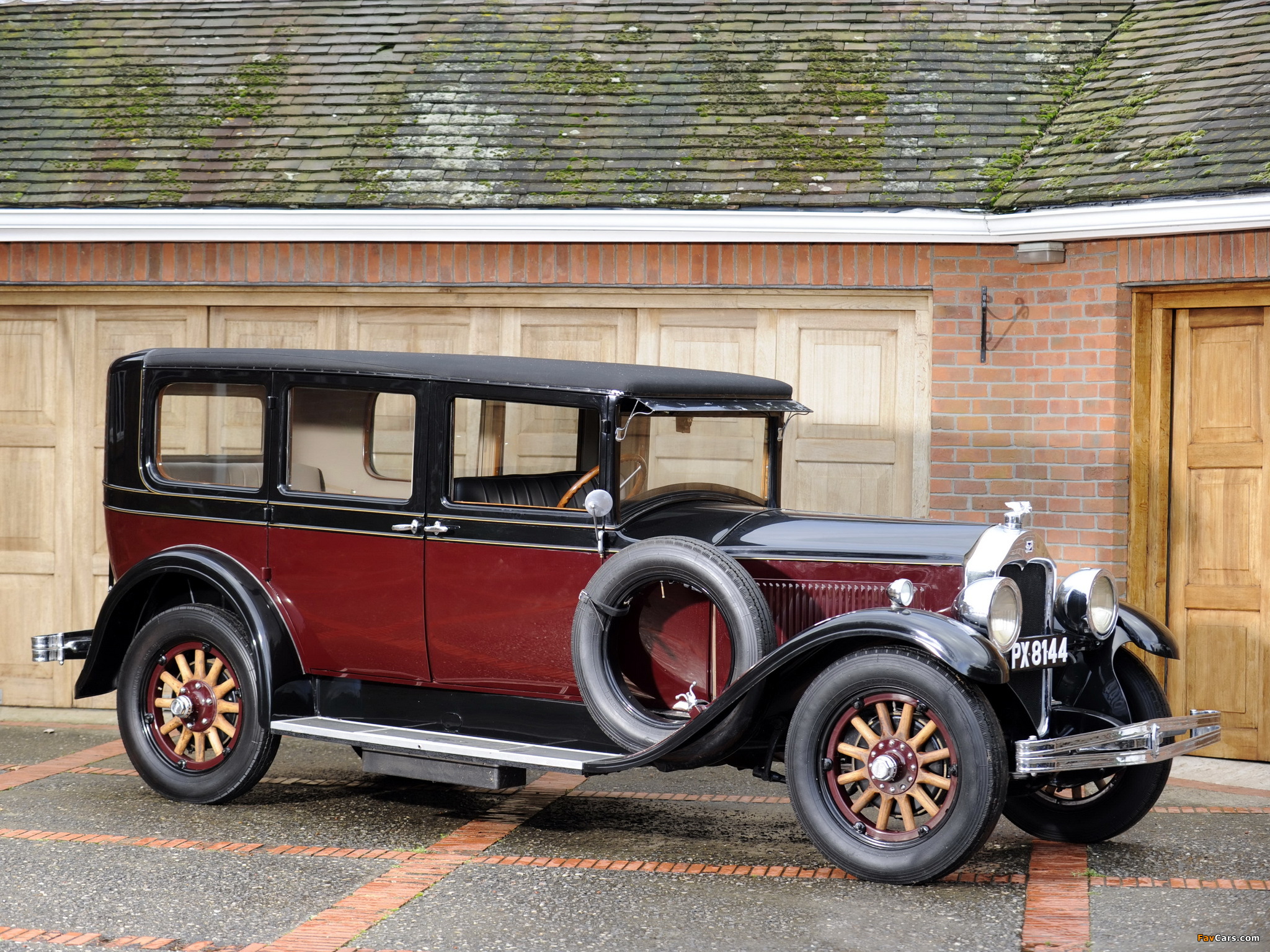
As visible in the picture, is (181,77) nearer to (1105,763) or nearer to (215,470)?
(215,470)

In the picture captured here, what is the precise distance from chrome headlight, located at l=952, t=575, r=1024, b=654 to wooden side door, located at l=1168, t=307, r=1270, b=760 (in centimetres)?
283

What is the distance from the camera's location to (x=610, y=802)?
615 cm

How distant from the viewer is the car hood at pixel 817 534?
5.13 m

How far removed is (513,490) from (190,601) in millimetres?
1602

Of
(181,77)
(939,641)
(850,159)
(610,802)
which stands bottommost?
(610,802)

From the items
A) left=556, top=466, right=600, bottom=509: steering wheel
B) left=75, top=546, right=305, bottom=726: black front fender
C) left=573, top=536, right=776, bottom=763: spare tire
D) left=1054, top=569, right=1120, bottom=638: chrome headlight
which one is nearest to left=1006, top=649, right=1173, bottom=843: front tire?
left=1054, top=569, right=1120, bottom=638: chrome headlight

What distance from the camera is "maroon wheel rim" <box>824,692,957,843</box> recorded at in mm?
4621

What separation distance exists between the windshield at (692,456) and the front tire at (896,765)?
114 centimetres

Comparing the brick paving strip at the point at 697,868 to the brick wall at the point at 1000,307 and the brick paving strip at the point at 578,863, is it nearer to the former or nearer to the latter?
the brick paving strip at the point at 578,863

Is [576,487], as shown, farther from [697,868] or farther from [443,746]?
[697,868]

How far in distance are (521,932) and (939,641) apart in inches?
61.9

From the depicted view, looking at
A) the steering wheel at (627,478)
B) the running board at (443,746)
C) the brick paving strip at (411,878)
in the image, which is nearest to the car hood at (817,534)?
the steering wheel at (627,478)

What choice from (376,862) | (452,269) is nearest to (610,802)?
(376,862)

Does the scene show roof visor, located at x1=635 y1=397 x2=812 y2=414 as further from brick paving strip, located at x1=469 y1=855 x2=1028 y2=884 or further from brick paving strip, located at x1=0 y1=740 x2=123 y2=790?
brick paving strip, located at x1=0 y1=740 x2=123 y2=790
